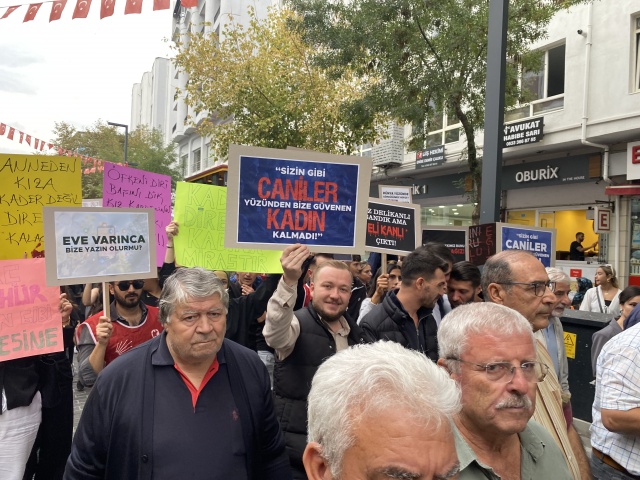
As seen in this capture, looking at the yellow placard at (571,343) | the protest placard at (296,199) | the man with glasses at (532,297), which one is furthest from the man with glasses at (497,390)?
the yellow placard at (571,343)

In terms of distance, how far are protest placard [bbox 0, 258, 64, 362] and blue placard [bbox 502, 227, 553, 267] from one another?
3.48m

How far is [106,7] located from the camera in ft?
24.0

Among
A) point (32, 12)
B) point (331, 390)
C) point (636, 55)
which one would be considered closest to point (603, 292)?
point (636, 55)

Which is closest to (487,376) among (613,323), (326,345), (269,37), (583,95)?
(326,345)

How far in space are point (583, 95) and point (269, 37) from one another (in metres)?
9.97

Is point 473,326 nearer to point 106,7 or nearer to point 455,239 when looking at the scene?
point 455,239

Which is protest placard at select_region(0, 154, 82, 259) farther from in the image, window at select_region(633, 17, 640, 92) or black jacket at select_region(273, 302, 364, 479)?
window at select_region(633, 17, 640, 92)

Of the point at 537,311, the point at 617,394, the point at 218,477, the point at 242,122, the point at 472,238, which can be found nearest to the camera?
the point at 218,477

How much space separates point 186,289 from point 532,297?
1.72 meters

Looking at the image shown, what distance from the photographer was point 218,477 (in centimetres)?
241

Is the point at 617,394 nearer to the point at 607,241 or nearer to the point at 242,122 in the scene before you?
the point at 607,241

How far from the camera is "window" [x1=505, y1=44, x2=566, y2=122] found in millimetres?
15656

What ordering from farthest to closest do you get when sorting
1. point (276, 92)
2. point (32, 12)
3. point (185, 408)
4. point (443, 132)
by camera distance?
1. point (443, 132)
2. point (276, 92)
3. point (32, 12)
4. point (185, 408)

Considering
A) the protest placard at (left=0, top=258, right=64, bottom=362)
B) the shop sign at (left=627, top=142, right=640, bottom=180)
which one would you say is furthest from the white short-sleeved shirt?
the shop sign at (left=627, top=142, right=640, bottom=180)
